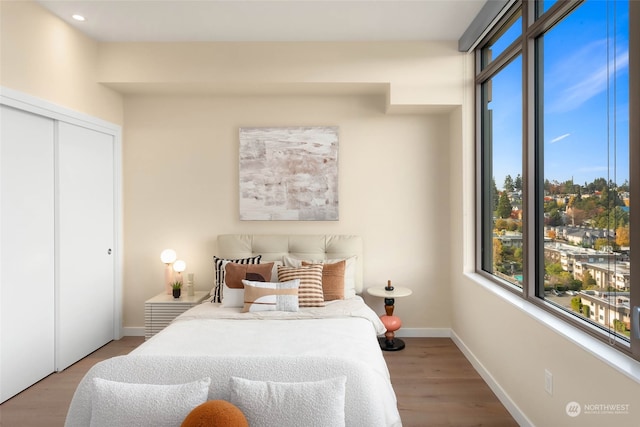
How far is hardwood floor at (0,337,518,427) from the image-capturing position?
239cm

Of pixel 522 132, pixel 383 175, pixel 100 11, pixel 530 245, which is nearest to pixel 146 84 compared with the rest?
pixel 100 11

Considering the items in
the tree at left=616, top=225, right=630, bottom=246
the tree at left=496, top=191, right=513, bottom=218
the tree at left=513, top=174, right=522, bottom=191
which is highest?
the tree at left=513, top=174, right=522, bottom=191

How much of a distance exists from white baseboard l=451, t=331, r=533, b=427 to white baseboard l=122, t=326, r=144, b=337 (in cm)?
306

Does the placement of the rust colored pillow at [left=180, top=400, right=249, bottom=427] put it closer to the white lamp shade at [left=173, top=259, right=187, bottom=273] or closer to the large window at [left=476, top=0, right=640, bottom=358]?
the large window at [left=476, top=0, right=640, bottom=358]

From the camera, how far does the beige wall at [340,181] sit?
3842 mm

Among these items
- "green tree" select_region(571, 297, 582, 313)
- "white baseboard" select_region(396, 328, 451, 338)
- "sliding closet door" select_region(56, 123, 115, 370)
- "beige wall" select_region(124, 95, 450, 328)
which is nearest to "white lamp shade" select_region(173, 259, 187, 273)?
"beige wall" select_region(124, 95, 450, 328)

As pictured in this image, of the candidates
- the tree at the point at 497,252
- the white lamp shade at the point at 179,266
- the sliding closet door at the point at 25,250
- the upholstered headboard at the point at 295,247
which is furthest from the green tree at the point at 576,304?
the sliding closet door at the point at 25,250

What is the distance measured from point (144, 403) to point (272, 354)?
71 centimetres

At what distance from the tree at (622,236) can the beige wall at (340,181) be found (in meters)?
2.14

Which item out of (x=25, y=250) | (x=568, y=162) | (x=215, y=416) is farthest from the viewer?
(x=25, y=250)

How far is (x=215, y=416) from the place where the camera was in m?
1.42

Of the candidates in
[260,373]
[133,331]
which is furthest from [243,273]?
[133,331]

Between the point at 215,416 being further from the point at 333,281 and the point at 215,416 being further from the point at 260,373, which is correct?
the point at 333,281

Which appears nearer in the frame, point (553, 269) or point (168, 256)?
point (553, 269)
